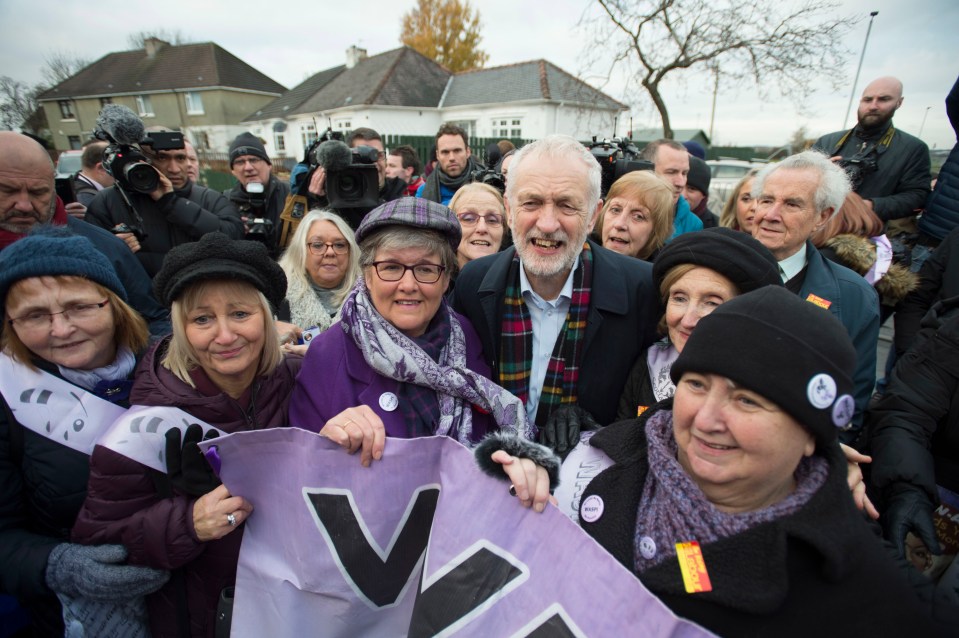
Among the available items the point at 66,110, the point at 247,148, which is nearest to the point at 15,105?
the point at 66,110

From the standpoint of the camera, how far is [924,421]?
1.91 metres

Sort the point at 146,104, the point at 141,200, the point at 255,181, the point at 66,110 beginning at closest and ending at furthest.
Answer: the point at 141,200 → the point at 255,181 → the point at 146,104 → the point at 66,110

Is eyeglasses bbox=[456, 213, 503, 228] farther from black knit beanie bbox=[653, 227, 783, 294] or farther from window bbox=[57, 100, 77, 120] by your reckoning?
window bbox=[57, 100, 77, 120]

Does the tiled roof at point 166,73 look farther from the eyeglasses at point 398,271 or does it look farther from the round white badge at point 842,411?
the round white badge at point 842,411

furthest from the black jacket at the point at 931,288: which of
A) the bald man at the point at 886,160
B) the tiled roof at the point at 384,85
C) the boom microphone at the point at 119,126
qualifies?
the tiled roof at the point at 384,85

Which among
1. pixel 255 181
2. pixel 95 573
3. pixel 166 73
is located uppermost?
pixel 166 73

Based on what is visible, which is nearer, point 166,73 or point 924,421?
point 924,421

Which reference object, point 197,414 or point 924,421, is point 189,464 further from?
point 924,421

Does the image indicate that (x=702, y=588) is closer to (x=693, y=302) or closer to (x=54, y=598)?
(x=693, y=302)

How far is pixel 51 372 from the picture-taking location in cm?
176

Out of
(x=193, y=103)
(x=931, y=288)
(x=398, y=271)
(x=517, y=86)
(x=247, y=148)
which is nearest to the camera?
(x=398, y=271)

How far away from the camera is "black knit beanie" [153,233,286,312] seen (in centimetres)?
171

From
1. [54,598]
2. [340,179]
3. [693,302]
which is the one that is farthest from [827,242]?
[54,598]

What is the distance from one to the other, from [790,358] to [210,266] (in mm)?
1873
